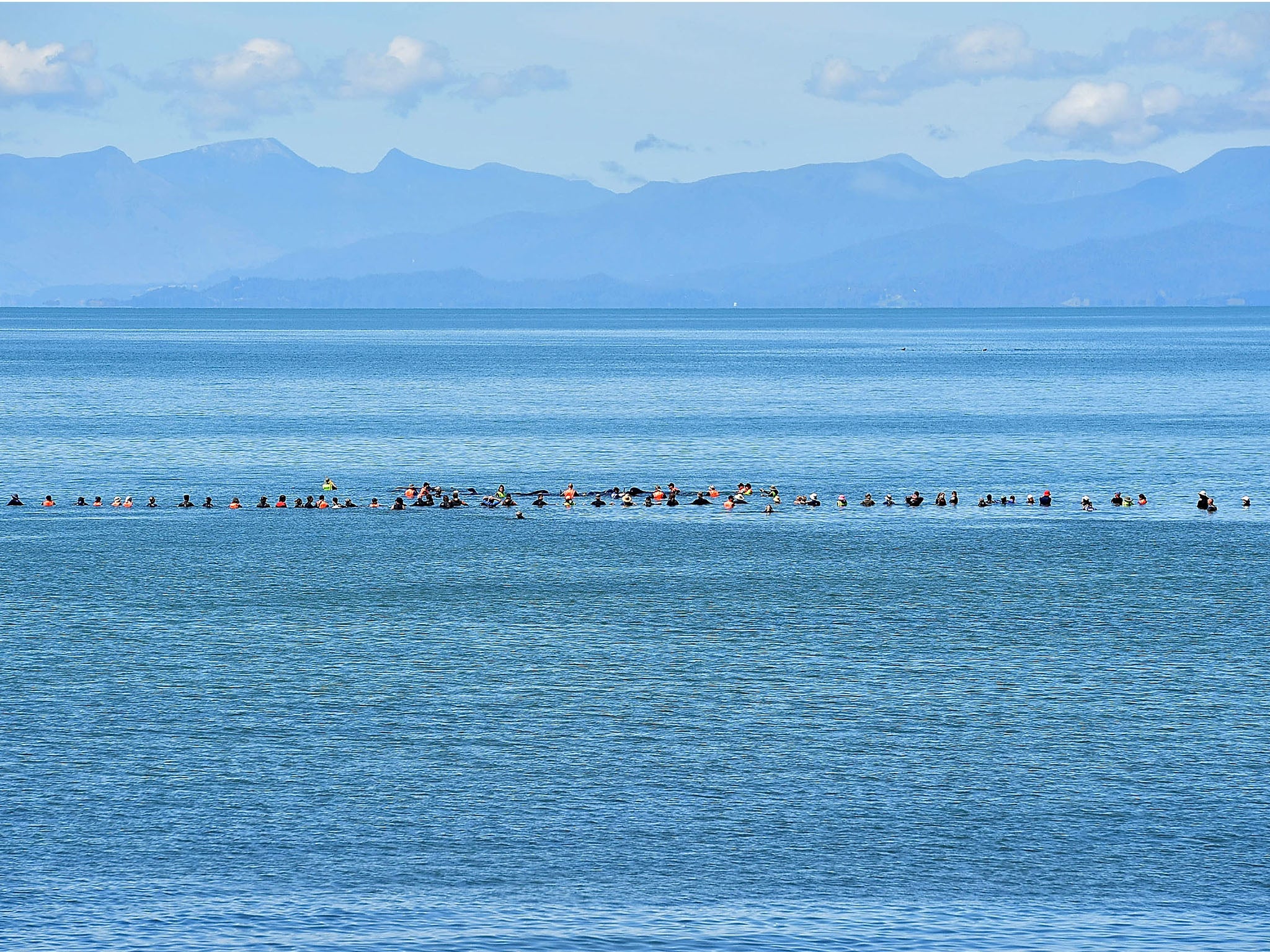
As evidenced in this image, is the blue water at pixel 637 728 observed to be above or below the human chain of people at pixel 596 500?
below

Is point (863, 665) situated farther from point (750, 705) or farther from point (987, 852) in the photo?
point (987, 852)

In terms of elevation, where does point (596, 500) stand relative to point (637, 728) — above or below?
above

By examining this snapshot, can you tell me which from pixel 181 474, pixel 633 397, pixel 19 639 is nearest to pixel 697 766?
pixel 19 639

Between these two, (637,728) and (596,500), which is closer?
(637,728)

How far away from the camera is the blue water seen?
3800 cm

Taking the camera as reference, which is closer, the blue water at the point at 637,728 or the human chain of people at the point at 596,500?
the blue water at the point at 637,728

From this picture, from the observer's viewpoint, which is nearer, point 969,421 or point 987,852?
point 987,852

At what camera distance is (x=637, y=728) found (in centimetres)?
5141

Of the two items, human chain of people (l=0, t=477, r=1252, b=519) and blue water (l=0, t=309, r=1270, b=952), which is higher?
human chain of people (l=0, t=477, r=1252, b=519)

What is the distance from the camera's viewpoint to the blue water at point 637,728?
125ft

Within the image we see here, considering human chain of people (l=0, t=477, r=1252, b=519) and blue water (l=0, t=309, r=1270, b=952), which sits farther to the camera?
human chain of people (l=0, t=477, r=1252, b=519)

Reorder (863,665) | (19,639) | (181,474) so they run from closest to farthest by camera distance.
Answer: (863,665) → (19,639) → (181,474)

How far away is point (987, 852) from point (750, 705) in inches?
547

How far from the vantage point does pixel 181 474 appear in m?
117
